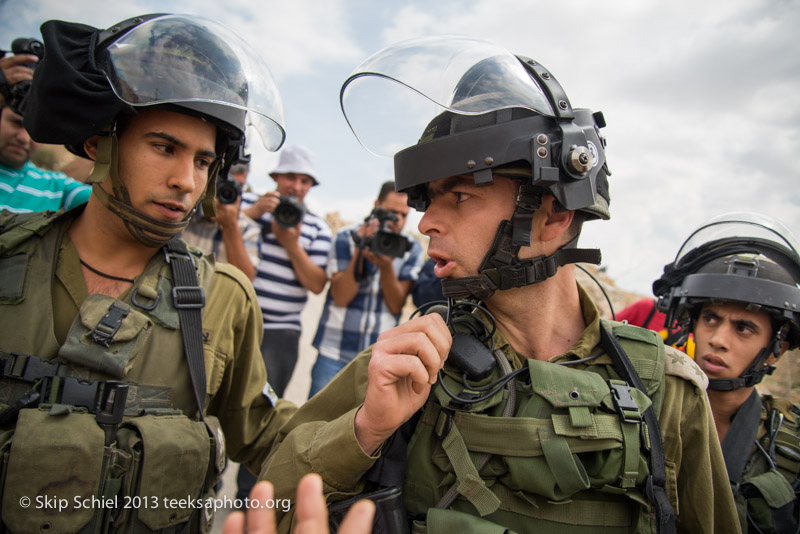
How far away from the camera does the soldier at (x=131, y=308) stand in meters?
1.54

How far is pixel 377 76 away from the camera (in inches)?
74.4

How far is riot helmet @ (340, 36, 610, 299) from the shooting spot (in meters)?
1.62

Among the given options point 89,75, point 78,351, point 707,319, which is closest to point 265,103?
point 89,75

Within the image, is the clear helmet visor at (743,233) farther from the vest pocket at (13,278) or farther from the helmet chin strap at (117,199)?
the vest pocket at (13,278)

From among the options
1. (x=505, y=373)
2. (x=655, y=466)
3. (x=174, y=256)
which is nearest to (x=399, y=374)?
(x=505, y=373)

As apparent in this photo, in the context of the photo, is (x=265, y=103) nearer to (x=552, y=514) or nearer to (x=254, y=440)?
(x=254, y=440)

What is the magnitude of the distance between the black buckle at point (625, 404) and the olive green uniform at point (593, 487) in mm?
193

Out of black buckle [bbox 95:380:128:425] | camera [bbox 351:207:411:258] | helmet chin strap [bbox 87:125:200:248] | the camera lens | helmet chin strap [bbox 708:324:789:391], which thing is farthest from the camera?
camera [bbox 351:207:411:258]

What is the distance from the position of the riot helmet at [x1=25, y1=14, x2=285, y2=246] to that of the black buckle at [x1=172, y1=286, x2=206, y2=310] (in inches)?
9.4

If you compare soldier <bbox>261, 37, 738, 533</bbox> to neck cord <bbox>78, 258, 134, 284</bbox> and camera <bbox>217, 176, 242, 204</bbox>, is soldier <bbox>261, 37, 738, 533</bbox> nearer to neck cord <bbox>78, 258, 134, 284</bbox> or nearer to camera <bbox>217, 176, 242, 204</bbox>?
neck cord <bbox>78, 258, 134, 284</bbox>

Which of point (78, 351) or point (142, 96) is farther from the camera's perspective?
point (142, 96)

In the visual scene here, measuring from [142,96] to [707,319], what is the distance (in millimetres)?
3028

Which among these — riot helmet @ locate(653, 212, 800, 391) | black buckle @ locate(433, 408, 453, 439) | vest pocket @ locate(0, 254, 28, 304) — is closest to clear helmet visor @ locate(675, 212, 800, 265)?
riot helmet @ locate(653, 212, 800, 391)

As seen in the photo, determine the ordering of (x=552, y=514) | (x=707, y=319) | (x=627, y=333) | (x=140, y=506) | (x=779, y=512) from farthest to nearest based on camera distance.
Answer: (x=707, y=319) < (x=779, y=512) < (x=627, y=333) < (x=140, y=506) < (x=552, y=514)
